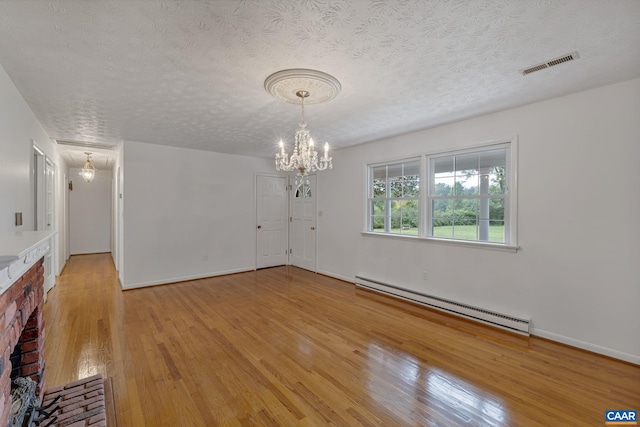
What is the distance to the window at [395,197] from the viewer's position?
4.19 m

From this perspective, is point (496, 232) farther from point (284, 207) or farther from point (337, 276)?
point (284, 207)

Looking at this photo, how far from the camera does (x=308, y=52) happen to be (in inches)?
77.7

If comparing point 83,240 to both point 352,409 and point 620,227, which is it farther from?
point 620,227

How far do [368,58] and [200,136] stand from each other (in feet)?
10.3

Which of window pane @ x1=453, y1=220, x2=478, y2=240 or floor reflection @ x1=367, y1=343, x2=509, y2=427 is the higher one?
window pane @ x1=453, y1=220, x2=478, y2=240

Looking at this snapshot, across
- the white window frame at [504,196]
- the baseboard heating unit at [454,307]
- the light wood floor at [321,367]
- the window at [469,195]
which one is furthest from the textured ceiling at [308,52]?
the light wood floor at [321,367]

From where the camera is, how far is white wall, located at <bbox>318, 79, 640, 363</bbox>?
97.6 inches

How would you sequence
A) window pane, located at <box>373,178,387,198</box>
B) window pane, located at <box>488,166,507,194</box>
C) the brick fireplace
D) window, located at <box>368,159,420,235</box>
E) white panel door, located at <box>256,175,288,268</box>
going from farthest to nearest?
white panel door, located at <box>256,175,288,268</box>
window pane, located at <box>373,178,387,198</box>
window, located at <box>368,159,420,235</box>
window pane, located at <box>488,166,507,194</box>
the brick fireplace

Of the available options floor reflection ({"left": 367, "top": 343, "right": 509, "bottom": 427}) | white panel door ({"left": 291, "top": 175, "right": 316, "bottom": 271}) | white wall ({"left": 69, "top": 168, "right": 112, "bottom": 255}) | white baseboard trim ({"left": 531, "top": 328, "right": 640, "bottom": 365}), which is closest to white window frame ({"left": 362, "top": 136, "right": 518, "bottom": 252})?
white baseboard trim ({"left": 531, "top": 328, "right": 640, "bottom": 365})

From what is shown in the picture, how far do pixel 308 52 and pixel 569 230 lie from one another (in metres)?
2.98

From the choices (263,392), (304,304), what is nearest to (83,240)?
(304,304)

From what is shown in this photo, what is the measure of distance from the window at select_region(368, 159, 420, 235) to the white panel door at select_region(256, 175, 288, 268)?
2.38 meters

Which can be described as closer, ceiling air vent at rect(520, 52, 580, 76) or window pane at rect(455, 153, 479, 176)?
ceiling air vent at rect(520, 52, 580, 76)

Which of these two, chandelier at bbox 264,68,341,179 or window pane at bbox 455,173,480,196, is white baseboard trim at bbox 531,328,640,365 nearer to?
window pane at bbox 455,173,480,196
